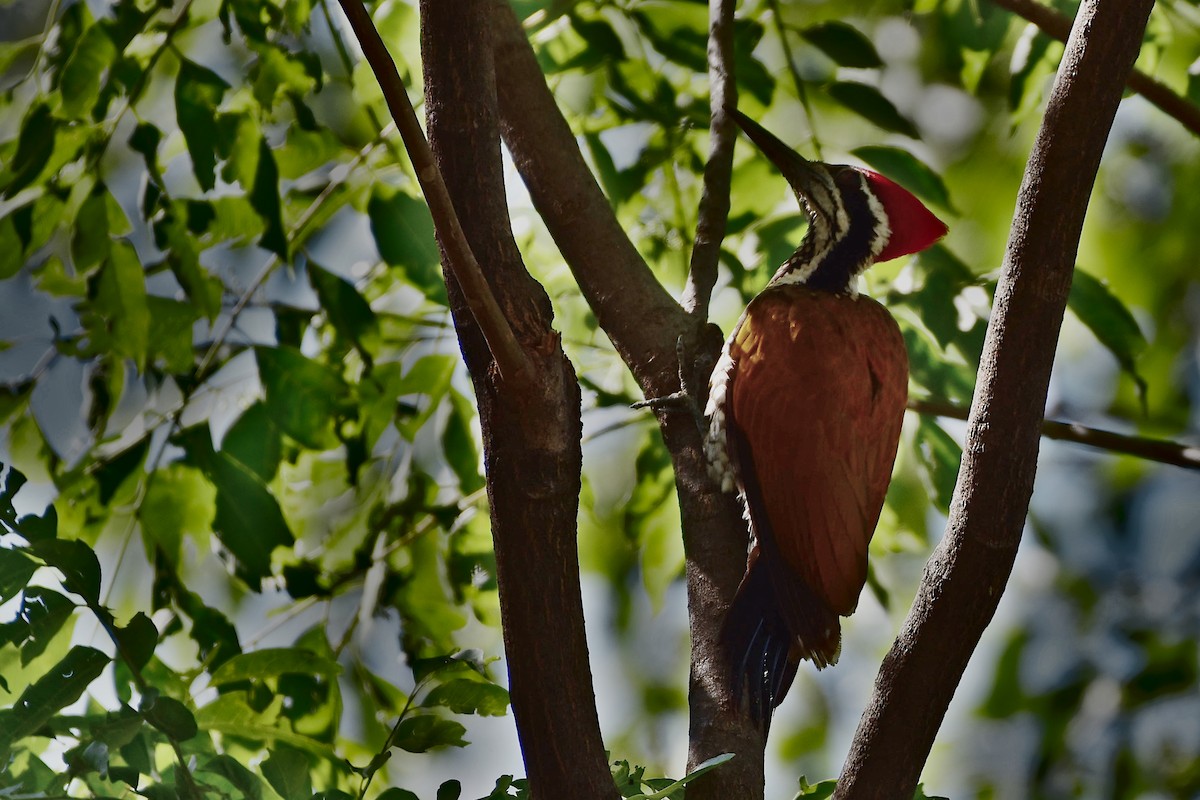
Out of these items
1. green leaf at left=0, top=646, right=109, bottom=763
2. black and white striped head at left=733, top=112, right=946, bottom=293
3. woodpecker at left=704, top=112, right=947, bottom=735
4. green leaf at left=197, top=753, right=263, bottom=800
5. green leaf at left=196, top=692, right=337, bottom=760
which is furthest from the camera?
black and white striped head at left=733, top=112, right=946, bottom=293

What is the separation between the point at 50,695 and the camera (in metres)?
0.93

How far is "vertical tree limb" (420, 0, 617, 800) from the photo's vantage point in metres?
1.15

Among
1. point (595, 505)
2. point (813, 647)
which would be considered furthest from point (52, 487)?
point (813, 647)

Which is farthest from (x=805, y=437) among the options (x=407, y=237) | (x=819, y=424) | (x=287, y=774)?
(x=287, y=774)

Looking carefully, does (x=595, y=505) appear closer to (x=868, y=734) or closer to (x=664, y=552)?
(x=664, y=552)

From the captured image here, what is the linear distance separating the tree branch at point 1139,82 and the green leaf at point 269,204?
110 centimetres

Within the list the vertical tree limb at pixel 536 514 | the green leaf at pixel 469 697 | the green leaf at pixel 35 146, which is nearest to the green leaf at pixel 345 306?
the green leaf at pixel 35 146

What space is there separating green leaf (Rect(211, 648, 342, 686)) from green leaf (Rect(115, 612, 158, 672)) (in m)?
0.25

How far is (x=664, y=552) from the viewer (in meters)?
1.99

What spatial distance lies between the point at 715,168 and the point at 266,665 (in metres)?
0.98

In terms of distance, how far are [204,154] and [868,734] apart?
1180mm

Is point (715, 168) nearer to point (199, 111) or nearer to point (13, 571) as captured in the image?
point (199, 111)

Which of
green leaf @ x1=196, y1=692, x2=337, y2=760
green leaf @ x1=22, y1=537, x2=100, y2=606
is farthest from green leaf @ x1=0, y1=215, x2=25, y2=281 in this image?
green leaf @ x1=22, y1=537, x2=100, y2=606

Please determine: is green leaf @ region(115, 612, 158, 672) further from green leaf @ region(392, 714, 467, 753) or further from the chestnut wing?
the chestnut wing
